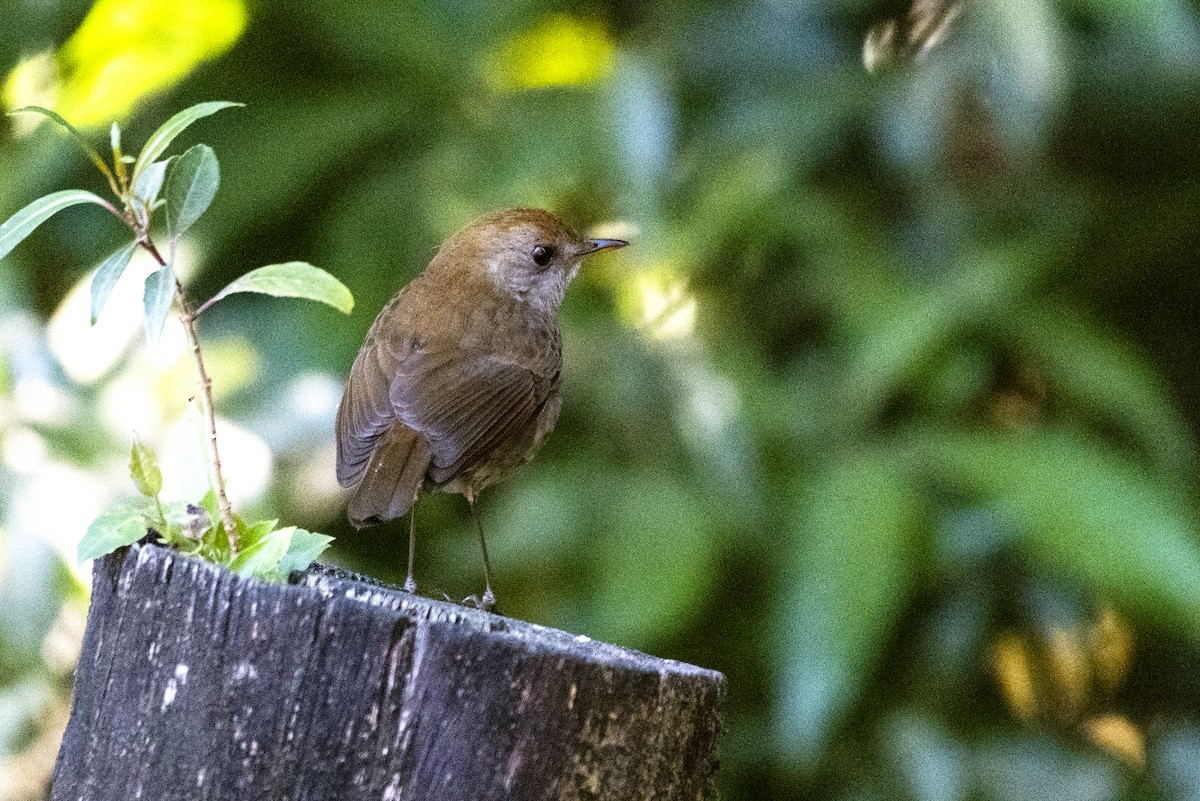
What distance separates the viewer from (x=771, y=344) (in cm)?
408

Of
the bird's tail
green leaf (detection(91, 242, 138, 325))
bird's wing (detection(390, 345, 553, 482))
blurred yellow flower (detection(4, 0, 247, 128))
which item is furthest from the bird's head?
green leaf (detection(91, 242, 138, 325))

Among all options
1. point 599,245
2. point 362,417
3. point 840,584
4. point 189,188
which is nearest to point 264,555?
point 189,188

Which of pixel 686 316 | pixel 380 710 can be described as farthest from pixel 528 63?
pixel 380 710

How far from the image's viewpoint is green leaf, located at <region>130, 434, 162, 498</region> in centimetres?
164

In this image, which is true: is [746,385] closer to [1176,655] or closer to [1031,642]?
[1031,642]

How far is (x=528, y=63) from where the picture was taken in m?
4.16

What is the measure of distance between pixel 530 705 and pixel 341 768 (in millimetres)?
192

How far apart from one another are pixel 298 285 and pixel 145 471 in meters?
0.26

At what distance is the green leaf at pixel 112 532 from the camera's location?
5.27 feet

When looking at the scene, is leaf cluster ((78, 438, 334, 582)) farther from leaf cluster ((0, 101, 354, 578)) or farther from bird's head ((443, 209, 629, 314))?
bird's head ((443, 209, 629, 314))

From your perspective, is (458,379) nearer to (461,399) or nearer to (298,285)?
(461,399)

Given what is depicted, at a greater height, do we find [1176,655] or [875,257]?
[875,257]

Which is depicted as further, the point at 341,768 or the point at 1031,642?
the point at 1031,642

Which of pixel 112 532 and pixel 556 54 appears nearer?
pixel 112 532
